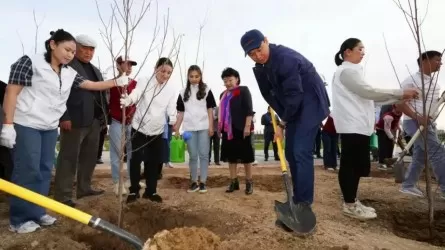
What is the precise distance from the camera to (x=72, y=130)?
4.26 meters

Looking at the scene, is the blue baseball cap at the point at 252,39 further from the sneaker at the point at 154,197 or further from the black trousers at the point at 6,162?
the black trousers at the point at 6,162

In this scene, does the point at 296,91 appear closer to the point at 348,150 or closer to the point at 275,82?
the point at 275,82

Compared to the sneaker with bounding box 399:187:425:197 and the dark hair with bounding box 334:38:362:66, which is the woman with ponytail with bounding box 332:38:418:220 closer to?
the dark hair with bounding box 334:38:362:66

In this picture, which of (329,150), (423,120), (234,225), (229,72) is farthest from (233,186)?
(329,150)

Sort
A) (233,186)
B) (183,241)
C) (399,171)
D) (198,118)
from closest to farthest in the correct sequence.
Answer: (183,241) → (198,118) → (233,186) → (399,171)

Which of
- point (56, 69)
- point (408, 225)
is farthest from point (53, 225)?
point (408, 225)

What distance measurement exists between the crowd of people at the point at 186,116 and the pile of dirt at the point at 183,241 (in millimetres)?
884

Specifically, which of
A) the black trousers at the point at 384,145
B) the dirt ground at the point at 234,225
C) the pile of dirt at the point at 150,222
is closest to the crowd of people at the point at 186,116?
the dirt ground at the point at 234,225

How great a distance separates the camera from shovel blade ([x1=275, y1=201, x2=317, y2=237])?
10.3 ft

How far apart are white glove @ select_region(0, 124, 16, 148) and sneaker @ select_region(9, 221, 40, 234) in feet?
2.36

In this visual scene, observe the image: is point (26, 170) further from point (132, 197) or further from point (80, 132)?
point (132, 197)

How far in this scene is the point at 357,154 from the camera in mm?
3992

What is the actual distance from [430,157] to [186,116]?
305 cm

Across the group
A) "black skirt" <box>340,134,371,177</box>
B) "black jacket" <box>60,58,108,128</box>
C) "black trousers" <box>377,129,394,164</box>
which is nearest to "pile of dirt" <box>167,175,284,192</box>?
"black skirt" <box>340,134,371,177</box>
